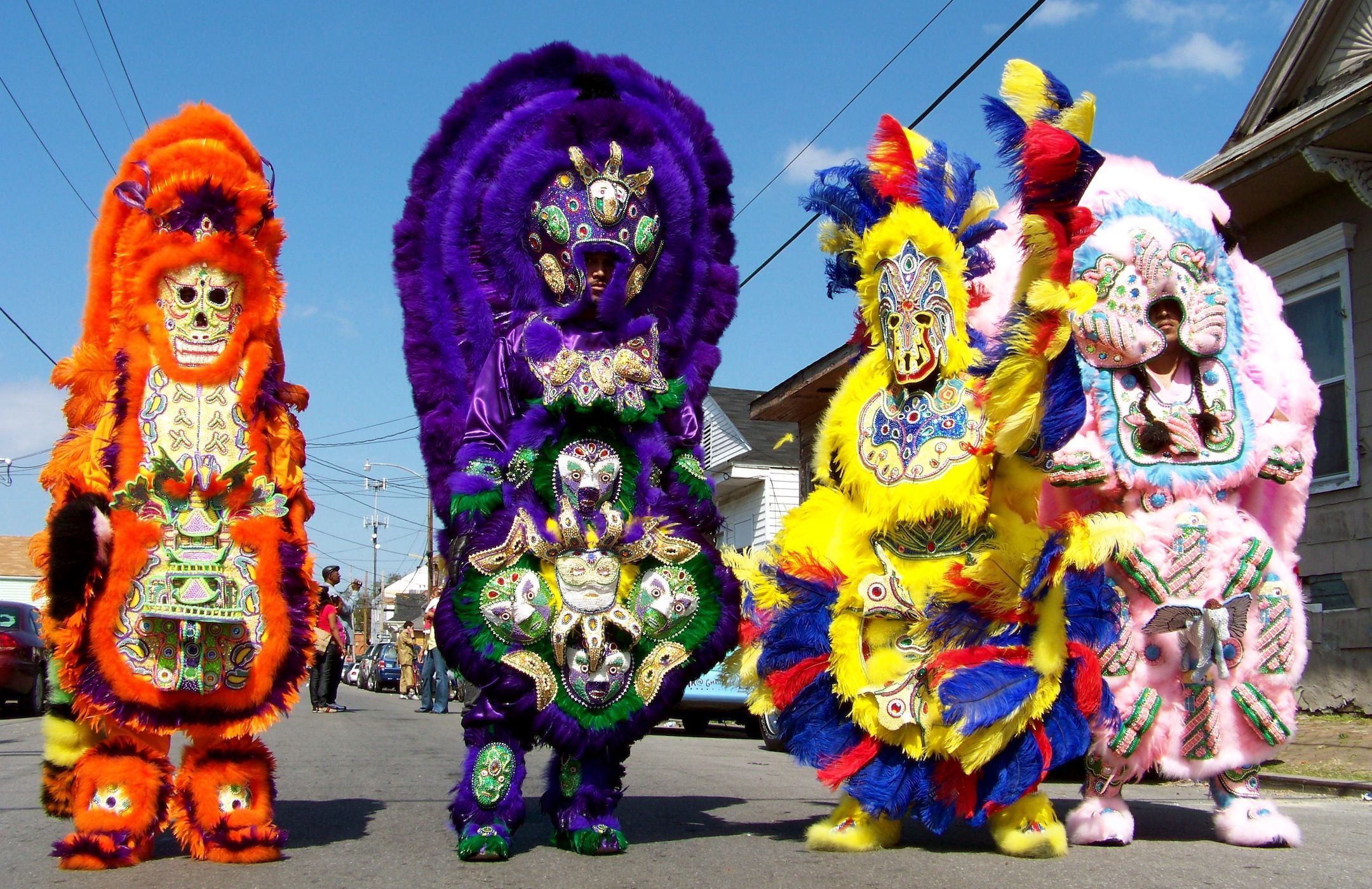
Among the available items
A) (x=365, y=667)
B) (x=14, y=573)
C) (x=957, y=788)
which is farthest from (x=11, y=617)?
(x=14, y=573)

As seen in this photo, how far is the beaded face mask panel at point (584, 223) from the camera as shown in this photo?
4.79 metres

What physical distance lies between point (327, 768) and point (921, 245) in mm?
5337

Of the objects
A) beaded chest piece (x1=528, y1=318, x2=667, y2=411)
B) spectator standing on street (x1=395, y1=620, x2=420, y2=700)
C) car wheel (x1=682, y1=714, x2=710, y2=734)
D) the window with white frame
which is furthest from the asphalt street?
spectator standing on street (x1=395, y1=620, x2=420, y2=700)

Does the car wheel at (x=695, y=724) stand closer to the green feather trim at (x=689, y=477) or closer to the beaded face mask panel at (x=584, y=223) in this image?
the green feather trim at (x=689, y=477)

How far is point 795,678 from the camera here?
15.6 ft

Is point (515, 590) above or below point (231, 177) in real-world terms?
below

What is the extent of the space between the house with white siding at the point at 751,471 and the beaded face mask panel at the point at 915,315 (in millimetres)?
15687

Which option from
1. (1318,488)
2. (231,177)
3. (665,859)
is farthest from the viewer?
(1318,488)

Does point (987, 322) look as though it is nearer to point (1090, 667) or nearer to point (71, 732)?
point (1090, 667)

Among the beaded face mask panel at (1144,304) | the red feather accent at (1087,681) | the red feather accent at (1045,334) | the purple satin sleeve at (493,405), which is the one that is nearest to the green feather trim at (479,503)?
the purple satin sleeve at (493,405)

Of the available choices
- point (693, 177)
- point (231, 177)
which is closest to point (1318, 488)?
point (693, 177)

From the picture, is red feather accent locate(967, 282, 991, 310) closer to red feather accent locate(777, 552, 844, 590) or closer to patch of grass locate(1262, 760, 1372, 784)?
red feather accent locate(777, 552, 844, 590)

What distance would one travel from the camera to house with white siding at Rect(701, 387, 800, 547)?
21.4m

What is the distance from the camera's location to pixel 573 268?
4.82 metres
